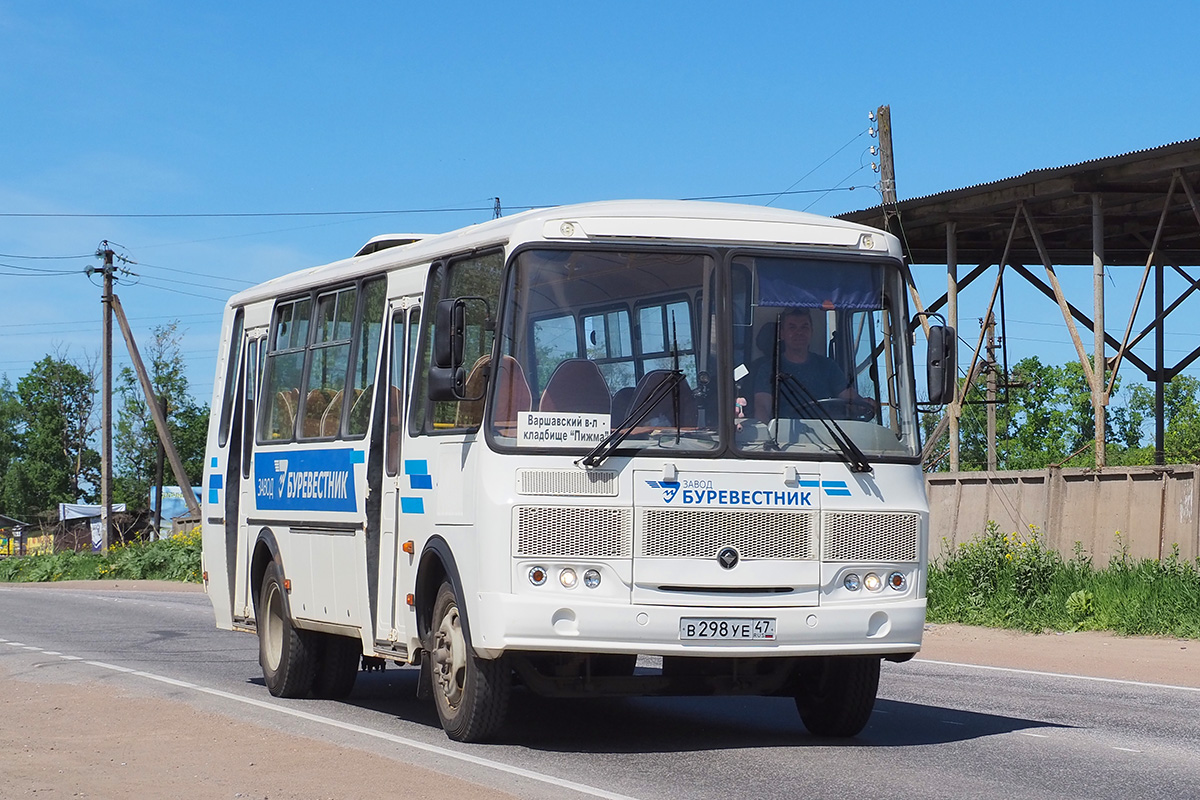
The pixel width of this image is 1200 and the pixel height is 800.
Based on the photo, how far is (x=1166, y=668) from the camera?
16438 mm

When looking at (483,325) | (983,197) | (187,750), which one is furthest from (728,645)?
(983,197)

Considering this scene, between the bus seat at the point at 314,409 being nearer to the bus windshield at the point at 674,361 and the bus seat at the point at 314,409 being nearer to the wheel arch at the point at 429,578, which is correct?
the wheel arch at the point at 429,578

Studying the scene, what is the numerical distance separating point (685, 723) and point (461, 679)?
2.11 m

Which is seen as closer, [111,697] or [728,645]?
[728,645]

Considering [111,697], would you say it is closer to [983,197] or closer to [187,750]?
[187,750]

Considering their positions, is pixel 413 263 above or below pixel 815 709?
above

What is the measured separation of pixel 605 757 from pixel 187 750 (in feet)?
7.85

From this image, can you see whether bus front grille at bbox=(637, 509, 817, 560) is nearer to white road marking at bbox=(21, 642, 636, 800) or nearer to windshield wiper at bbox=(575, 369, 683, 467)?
windshield wiper at bbox=(575, 369, 683, 467)

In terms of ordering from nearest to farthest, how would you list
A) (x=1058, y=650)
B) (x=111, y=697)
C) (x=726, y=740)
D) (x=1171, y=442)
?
1. (x=726, y=740)
2. (x=111, y=697)
3. (x=1058, y=650)
4. (x=1171, y=442)

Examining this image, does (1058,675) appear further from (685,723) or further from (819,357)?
(819,357)

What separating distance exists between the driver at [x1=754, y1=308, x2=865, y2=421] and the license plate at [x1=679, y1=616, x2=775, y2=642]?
45.7 inches

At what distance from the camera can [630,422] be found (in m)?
9.77

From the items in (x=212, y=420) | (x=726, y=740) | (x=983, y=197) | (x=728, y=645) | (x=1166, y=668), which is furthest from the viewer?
(x=983, y=197)

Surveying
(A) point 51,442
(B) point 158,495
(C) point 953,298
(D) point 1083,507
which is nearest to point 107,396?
(B) point 158,495
